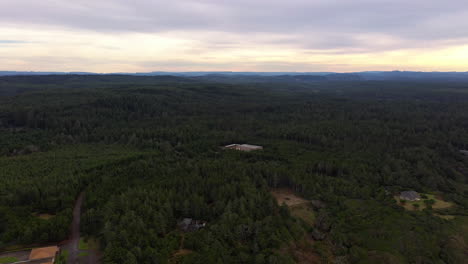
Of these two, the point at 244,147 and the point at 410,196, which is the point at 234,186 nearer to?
the point at 410,196

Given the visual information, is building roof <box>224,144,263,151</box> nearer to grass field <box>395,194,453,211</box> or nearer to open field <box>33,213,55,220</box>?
grass field <box>395,194,453,211</box>

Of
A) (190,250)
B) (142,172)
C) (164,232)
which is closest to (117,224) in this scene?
(164,232)

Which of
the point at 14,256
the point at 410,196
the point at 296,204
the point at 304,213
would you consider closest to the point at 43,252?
the point at 14,256

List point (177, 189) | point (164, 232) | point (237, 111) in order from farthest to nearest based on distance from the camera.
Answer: point (237, 111)
point (177, 189)
point (164, 232)

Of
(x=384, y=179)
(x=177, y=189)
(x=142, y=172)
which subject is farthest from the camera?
(x=384, y=179)

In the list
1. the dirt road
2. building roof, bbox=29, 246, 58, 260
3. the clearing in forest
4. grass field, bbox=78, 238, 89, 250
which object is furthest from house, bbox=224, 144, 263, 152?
building roof, bbox=29, 246, 58, 260

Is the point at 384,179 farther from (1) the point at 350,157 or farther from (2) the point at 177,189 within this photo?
(2) the point at 177,189

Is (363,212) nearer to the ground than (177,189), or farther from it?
nearer to the ground
